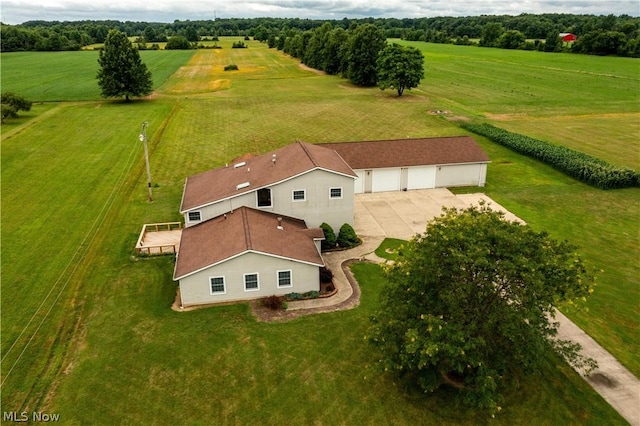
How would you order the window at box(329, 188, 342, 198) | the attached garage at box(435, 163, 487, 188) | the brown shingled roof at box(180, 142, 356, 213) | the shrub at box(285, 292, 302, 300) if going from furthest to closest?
1. the attached garage at box(435, 163, 487, 188)
2. the window at box(329, 188, 342, 198)
3. the brown shingled roof at box(180, 142, 356, 213)
4. the shrub at box(285, 292, 302, 300)

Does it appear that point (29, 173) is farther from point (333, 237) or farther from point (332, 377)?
point (332, 377)

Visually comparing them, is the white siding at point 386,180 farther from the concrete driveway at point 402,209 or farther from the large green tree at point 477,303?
the large green tree at point 477,303

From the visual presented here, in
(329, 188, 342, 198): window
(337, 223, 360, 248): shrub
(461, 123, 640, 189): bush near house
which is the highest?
(329, 188, 342, 198): window

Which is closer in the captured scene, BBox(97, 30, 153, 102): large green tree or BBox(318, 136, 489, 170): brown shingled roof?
BBox(318, 136, 489, 170): brown shingled roof

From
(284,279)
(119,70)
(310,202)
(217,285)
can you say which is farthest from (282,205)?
(119,70)

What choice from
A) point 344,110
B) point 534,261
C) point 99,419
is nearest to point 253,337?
point 99,419

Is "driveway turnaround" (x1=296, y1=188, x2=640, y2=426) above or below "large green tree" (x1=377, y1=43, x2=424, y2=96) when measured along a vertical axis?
below

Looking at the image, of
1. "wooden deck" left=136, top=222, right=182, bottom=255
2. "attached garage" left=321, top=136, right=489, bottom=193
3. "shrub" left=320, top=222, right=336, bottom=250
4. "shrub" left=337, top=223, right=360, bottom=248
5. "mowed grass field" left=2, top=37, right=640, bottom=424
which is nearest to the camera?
"mowed grass field" left=2, top=37, right=640, bottom=424

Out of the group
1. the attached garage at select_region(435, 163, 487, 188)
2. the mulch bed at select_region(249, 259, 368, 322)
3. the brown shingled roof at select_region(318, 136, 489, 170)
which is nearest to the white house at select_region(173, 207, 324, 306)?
the mulch bed at select_region(249, 259, 368, 322)

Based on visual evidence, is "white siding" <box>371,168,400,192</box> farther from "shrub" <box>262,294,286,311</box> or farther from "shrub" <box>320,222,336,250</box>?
"shrub" <box>262,294,286,311</box>
